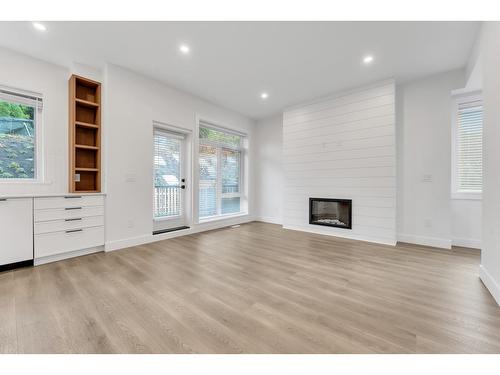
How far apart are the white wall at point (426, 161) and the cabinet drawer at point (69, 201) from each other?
16.1ft

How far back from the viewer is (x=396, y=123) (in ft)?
12.5

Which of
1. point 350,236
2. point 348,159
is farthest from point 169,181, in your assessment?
point 350,236

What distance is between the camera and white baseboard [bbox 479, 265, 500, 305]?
1805 millimetres

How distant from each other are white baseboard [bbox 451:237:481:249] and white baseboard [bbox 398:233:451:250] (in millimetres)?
384

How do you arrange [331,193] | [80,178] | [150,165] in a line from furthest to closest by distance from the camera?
1. [331,193]
2. [150,165]
3. [80,178]

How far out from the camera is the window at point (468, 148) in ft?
11.7

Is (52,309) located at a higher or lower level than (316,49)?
lower

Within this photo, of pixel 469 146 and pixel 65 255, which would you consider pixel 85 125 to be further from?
pixel 469 146

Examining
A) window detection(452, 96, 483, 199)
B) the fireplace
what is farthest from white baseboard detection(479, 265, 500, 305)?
window detection(452, 96, 483, 199)

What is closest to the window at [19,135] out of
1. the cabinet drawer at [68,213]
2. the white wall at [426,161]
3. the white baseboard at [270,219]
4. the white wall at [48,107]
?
the white wall at [48,107]

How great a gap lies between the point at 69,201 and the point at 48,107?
4.88 ft
